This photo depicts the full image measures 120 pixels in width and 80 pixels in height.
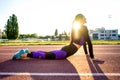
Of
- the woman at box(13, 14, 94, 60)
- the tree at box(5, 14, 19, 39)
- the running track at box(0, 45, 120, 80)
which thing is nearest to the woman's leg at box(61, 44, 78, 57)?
the woman at box(13, 14, 94, 60)

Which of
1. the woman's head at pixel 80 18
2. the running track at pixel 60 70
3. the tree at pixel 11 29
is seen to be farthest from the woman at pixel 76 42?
the tree at pixel 11 29

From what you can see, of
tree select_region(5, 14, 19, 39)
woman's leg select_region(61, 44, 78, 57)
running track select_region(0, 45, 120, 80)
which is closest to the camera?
running track select_region(0, 45, 120, 80)

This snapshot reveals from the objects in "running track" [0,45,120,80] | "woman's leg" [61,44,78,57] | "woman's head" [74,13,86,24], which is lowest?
"running track" [0,45,120,80]

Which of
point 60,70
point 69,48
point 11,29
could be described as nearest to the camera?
point 60,70

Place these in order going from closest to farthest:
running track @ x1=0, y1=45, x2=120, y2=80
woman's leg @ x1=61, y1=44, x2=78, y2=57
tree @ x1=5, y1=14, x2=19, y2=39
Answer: running track @ x1=0, y1=45, x2=120, y2=80 < woman's leg @ x1=61, y1=44, x2=78, y2=57 < tree @ x1=5, y1=14, x2=19, y2=39

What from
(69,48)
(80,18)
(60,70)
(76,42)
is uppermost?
(80,18)

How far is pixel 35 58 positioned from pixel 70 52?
1.14m

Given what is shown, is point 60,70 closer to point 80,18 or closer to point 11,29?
point 80,18

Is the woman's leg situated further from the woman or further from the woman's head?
the woman's head

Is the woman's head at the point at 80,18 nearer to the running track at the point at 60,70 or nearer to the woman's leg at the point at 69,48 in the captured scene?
the woman's leg at the point at 69,48

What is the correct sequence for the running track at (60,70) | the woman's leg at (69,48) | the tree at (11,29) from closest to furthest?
the running track at (60,70)
the woman's leg at (69,48)
the tree at (11,29)

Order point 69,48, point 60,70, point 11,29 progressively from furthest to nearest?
point 11,29 → point 69,48 → point 60,70

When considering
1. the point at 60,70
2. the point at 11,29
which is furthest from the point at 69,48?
the point at 11,29

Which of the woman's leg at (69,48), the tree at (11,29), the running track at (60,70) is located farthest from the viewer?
the tree at (11,29)
